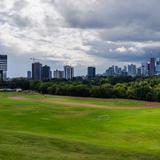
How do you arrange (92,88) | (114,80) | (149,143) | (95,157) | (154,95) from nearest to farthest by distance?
(95,157), (149,143), (154,95), (92,88), (114,80)

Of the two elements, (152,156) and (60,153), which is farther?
(152,156)

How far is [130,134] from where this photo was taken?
43688 mm

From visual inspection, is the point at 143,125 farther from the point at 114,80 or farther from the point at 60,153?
the point at 114,80

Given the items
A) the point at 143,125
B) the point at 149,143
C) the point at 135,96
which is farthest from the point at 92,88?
the point at 149,143

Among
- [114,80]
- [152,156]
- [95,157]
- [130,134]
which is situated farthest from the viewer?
[114,80]

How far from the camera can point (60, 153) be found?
985 inches

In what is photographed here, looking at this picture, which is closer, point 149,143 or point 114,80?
point 149,143

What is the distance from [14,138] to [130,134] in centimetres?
1697

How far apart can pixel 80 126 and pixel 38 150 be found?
1000 inches

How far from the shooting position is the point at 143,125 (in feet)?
167

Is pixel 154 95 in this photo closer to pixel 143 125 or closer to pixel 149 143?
pixel 143 125

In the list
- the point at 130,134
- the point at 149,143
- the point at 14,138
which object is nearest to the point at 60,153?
the point at 14,138

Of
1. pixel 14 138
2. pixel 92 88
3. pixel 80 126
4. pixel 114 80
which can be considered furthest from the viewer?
pixel 114 80

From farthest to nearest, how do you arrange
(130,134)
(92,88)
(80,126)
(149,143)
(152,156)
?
1. (92,88)
2. (80,126)
3. (130,134)
4. (149,143)
5. (152,156)
